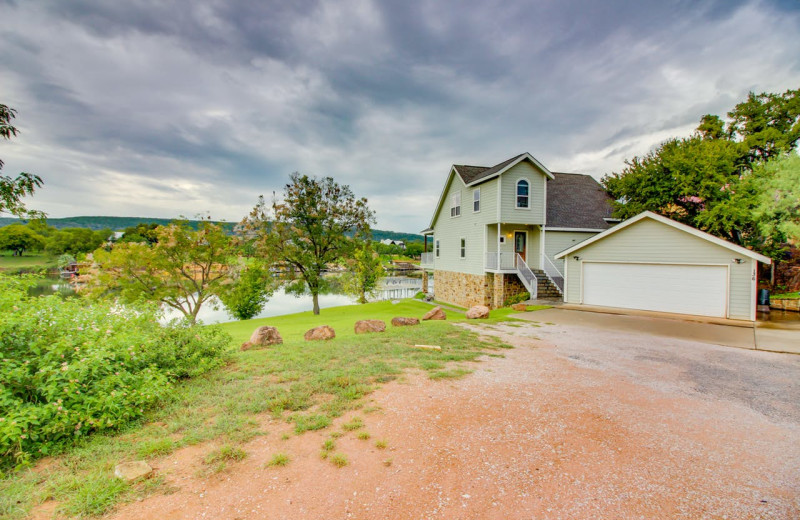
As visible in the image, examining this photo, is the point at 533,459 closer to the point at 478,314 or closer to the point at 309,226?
the point at 478,314

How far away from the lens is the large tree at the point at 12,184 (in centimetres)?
581

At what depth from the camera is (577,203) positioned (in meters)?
20.5

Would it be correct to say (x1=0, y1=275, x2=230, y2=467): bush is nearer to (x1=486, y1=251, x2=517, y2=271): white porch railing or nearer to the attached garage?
(x1=486, y1=251, x2=517, y2=271): white porch railing

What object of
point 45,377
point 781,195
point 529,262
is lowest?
point 45,377

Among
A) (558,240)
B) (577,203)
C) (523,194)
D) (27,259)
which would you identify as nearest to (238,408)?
(523,194)

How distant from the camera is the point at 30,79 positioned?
10562 millimetres

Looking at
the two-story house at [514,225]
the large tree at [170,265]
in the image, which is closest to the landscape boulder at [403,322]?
the two-story house at [514,225]

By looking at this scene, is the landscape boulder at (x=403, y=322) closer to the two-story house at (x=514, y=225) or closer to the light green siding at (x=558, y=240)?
the two-story house at (x=514, y=225)

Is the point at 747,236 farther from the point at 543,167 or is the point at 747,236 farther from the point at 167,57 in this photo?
the point at 167,57

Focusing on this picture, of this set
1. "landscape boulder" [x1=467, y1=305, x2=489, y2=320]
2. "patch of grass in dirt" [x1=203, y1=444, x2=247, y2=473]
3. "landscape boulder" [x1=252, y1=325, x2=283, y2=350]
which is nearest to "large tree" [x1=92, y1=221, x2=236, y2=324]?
"landscape boulder" [x1=252, y1=325, x2=283, y2=350]

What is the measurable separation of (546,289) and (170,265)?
21.7 meters

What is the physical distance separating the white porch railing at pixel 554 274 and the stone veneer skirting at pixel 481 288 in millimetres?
1646

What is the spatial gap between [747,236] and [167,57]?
29.5 metres

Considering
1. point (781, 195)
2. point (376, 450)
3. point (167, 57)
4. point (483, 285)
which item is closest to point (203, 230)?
point (167, 57)
